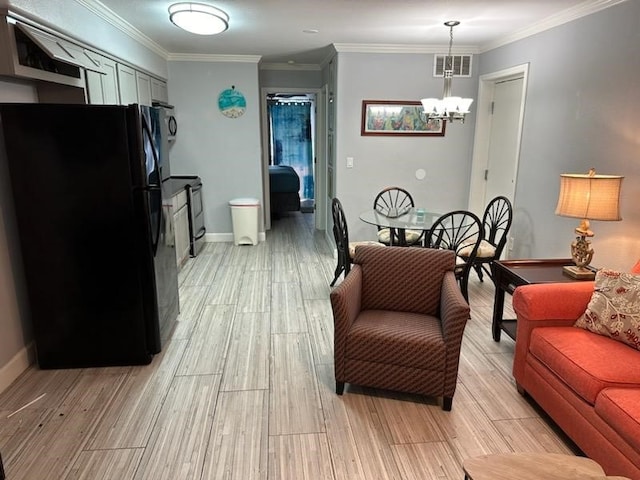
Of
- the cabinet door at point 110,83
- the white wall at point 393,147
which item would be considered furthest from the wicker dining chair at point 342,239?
the cabinet door at point 110,83

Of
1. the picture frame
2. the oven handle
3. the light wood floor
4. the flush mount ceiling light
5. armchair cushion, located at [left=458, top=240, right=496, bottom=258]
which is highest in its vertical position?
the flush mount ceiling light

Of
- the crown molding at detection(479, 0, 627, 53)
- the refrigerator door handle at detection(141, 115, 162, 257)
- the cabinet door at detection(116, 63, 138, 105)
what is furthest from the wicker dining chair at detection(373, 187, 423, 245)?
the cabinet door at detection(116, 63, 138, 105)

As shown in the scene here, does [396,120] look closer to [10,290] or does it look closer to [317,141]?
[317,141]

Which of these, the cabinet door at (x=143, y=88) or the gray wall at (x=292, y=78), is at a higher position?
the gray wall at (x=292, y=78)

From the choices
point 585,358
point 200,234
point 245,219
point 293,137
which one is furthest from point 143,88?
point 293,137

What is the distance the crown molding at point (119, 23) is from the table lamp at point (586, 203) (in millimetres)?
3454

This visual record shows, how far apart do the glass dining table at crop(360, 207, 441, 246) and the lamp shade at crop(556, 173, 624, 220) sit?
3.89ft

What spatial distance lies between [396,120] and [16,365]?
13.8ft

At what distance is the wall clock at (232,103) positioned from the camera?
5633 millimetres

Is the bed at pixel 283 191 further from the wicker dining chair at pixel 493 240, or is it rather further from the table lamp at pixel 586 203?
the table lamp at pixel 586 203

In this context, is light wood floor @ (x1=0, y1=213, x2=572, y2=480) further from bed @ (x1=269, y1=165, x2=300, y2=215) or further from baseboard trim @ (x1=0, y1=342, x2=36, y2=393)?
bed @ (x1=269, y1=165, x2=300, y2=215)

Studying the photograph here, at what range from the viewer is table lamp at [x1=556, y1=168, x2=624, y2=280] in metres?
2.56

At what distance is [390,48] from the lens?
15.8ft

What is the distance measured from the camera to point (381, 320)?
2.54 m
